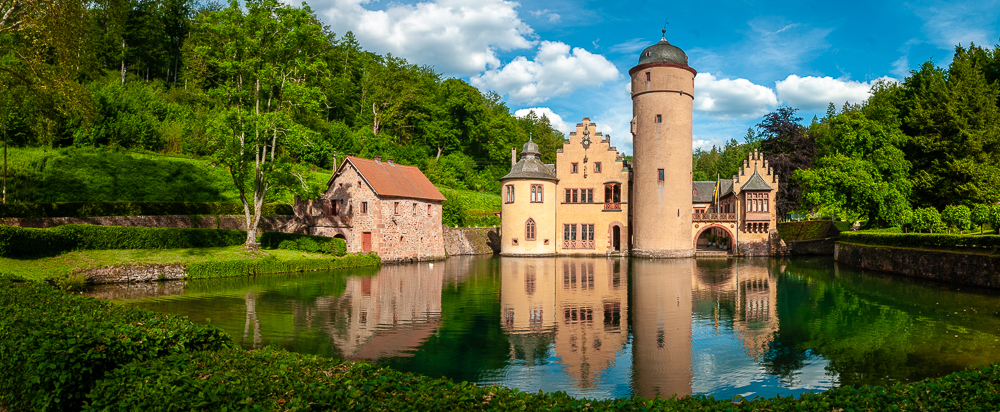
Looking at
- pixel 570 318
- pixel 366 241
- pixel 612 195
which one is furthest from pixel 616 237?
pixel 570 318

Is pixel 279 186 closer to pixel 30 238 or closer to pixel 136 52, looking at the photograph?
pixel 30 238

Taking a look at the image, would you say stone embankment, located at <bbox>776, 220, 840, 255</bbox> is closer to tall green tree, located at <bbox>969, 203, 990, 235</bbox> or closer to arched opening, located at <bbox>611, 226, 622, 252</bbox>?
arched opening, located at <bbox>611, 226, 622, 252</bbox>

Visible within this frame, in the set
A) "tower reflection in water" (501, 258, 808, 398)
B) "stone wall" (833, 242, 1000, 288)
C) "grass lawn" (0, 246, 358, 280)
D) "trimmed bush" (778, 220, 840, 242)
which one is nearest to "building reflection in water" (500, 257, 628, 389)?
"tower reflection in water" (501, 258, 808, 398)

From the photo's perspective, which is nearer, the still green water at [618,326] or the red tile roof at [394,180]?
the still green water at [618,326]

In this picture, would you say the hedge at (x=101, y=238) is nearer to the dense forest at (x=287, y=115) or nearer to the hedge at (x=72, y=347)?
the dense forest at (x=287, y=115)

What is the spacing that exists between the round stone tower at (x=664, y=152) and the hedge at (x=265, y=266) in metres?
22.8

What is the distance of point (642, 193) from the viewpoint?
1692 inches

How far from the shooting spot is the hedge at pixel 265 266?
948 inches

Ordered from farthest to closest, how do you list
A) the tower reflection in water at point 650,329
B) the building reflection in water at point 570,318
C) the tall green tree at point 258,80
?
the tall green tree at point 258,80
the building reflection in water at point 570,318
the tower reflection in water at point 650,329

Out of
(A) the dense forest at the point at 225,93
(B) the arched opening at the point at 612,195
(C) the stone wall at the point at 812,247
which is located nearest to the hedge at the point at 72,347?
(A) the dense forest at the point at 225,93

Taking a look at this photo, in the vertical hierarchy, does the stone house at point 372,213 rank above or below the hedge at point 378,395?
above

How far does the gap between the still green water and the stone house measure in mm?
10257

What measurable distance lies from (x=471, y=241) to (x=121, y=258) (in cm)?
2790

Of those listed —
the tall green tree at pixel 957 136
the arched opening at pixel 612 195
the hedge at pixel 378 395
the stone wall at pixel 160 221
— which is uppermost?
the tall green tree at pixel 957 136
